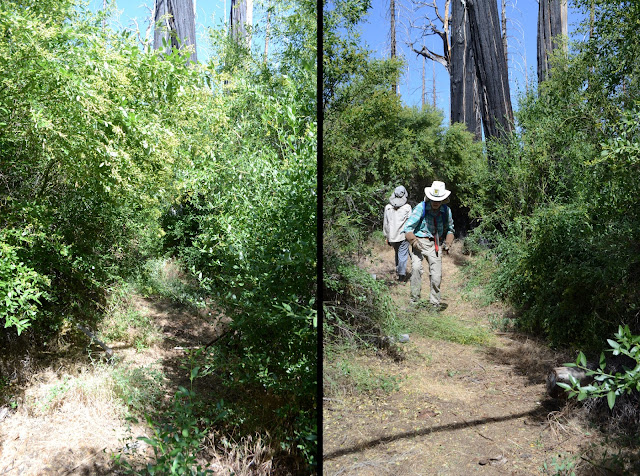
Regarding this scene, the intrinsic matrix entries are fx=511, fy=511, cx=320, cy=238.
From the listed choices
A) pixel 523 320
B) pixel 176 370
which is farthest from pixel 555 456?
pixel 176 370

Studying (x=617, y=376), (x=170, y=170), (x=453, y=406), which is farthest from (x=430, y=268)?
(x=170, y=170)

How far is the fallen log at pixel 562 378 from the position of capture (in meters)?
0.77

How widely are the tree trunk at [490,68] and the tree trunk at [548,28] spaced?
0.07 m

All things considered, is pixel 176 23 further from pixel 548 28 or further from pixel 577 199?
pixel 577 199

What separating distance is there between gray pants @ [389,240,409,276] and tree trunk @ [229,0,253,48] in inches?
47.8

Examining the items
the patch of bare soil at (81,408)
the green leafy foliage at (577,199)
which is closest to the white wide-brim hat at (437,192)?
the green leafy foliage at (577,199)

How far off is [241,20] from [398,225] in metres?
1.26

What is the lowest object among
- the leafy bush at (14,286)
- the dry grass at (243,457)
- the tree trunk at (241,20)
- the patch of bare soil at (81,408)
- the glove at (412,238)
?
the dry grass at (243,457)

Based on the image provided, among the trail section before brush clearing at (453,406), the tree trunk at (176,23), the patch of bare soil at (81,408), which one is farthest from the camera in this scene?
the tree trunk at (176,23)

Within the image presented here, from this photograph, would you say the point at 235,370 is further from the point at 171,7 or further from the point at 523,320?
the point at 171,7

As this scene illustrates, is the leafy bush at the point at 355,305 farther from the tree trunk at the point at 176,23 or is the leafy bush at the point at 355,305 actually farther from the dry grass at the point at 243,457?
the tree trunk at the point at 176,23

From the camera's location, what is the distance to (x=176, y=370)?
200 centimetres

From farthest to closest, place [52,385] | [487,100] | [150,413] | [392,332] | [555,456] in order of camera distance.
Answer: [52,385] < [150,413] < [392,332] < [487,100] < [555,456]

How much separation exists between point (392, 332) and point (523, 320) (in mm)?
335
